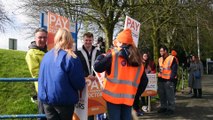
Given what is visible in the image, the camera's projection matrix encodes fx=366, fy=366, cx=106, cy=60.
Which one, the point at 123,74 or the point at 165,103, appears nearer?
the point at 123,74

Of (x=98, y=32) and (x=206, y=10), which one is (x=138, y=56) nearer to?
(x=206, y=10)

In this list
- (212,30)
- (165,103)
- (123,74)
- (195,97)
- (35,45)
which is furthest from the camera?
(212,30)

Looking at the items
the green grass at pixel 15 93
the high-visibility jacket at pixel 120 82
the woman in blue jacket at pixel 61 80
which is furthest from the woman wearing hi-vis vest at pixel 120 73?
the green grass at pixel 15 93

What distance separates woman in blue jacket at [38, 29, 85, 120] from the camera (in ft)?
15.9

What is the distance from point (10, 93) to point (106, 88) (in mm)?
7205

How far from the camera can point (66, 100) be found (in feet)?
16.0

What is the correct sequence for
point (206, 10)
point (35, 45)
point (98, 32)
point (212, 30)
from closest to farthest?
point (35, 45)
point (206, 10)
point (212, 30)
point (98, 32)

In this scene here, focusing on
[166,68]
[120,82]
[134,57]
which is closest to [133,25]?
[166,68]

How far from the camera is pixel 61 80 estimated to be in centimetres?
484

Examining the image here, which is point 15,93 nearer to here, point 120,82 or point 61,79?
point 120,82

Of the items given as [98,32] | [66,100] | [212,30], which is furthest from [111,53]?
[98,32]

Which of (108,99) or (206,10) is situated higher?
(206,10)

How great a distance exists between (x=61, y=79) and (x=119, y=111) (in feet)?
4.69

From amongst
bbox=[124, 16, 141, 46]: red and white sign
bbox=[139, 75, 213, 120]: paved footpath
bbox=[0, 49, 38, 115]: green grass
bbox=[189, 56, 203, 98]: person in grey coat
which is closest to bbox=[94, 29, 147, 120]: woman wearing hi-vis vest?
bbox=[124, 16, 141, 46]: red and white sign
